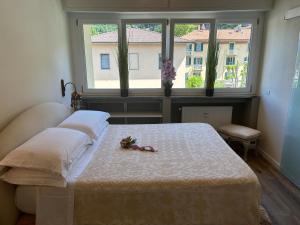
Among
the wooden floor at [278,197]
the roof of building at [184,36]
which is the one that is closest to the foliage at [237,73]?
the roof of building at [184,36]

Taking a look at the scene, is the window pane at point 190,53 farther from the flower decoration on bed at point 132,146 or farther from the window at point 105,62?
the flower decoration on bed at point 132,146

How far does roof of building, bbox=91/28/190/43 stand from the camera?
11.6ft

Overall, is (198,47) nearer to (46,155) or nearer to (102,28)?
(102,28)

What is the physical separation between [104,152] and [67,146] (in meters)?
0.44

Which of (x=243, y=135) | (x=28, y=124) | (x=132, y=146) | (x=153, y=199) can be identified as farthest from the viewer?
(x=243, y=135)

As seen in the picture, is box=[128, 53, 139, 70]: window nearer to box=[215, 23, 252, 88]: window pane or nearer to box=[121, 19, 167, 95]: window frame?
box=[121, 19, 167, 95]: window frame

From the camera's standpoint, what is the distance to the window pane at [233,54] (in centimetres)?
352

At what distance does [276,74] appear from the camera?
306 centimetres

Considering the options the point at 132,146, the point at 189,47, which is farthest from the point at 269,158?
the point at 132,146

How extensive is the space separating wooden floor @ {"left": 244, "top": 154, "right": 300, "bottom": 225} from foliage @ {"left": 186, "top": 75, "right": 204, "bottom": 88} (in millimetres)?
1500

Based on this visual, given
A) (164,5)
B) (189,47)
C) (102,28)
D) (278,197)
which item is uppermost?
(164,5)

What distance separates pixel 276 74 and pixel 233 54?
772mm

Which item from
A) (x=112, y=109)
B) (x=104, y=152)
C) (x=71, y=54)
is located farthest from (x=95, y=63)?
(x=104, y=152)

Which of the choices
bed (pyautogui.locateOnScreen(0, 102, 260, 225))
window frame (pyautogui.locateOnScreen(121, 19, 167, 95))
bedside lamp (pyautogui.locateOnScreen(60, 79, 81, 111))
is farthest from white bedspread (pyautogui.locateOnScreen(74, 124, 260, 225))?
window frame (pyautogui.locateOnScreen(121, 19, 167, 95))
